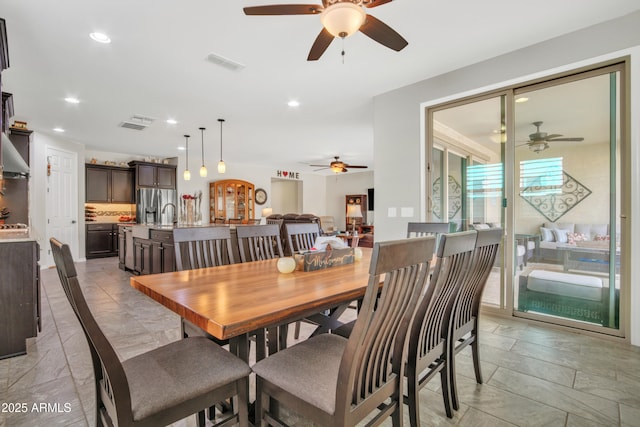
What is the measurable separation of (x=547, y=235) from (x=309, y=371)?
9.65 ft

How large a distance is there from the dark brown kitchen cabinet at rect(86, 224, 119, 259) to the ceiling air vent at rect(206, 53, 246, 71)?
6.03 metres

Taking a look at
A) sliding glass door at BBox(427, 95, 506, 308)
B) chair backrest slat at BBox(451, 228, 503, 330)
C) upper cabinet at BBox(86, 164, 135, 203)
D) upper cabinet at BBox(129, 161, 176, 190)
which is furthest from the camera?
→ upper cabinet at BBox(129, 161, 176, 190)

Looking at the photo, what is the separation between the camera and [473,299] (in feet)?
6.11

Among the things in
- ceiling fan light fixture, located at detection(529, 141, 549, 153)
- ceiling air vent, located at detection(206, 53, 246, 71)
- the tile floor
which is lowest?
the tile floor

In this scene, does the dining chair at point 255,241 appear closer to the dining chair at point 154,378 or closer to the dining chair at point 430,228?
the dining chair at point 154,378

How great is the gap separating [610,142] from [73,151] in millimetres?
8720

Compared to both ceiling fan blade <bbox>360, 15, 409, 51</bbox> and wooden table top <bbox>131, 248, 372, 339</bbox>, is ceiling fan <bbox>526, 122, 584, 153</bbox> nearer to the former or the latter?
ceiling fan blade <bbox>360, 15, 409, 51</bbox>

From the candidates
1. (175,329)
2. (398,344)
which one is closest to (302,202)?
(175,329)

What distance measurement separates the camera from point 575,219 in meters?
2.79

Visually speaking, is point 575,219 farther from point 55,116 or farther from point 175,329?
point 55,116

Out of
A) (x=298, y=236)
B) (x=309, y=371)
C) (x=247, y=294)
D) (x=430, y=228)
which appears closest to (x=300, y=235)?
(x=298, y=236)

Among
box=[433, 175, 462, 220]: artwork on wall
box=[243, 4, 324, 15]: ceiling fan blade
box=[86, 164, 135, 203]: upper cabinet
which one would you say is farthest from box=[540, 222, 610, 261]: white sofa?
box=[86, 164, 135, 203]: upper cabinet

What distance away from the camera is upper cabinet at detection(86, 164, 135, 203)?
7.08 meters

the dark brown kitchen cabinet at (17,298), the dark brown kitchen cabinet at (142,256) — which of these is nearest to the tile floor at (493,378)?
the dark brown kitchen cabinet at (17,298)
